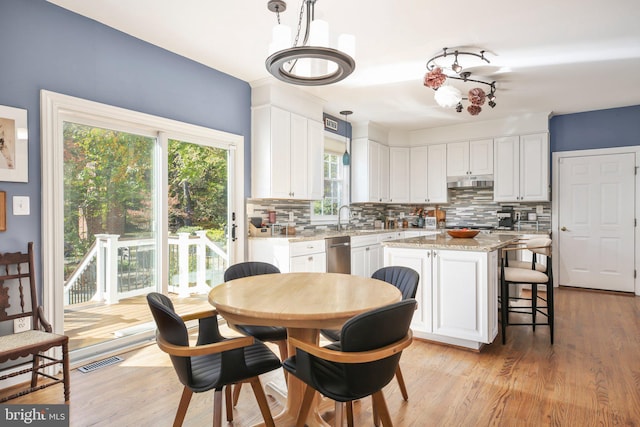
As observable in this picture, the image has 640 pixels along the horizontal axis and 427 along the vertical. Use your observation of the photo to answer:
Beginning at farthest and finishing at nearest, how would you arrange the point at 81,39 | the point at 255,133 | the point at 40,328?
1. the point at 255,133
2. the point at 81,39
3. the point at 40,328

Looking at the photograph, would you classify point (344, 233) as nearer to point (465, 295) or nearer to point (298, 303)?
point (465, 295)

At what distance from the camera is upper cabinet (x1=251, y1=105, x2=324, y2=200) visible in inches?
163

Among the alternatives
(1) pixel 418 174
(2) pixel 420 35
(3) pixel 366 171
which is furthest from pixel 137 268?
(1) pixel 418 174

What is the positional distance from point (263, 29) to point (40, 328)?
270 cm

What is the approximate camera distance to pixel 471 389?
2.47 m

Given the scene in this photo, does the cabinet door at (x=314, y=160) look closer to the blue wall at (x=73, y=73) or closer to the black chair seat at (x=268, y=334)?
the blue wall at (x=73, y=73)

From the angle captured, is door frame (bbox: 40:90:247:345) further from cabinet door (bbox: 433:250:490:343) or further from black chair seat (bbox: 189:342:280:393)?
cabinet door (bbox: 433:250:490:343)

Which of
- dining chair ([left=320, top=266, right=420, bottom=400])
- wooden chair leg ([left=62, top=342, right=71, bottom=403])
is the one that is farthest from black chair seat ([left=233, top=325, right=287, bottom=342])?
wooden chair leg ([left=62, top=342, right=71, bottom=403])

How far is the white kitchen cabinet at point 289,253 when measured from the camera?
3963 millimetres

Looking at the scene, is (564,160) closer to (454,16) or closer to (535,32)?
(535,32)

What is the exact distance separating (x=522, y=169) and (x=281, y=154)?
12.4ft

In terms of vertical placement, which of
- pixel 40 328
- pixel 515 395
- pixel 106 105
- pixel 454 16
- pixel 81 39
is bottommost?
pixel 515 395

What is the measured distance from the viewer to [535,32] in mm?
3035

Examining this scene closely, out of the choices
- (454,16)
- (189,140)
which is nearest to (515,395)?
(454,16)
